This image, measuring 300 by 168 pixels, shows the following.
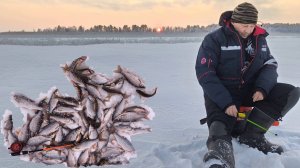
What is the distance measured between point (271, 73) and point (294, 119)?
1.34 meters

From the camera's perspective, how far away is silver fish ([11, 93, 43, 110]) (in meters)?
2.19

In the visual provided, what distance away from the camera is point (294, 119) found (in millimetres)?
4469

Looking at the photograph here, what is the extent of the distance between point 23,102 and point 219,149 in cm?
145

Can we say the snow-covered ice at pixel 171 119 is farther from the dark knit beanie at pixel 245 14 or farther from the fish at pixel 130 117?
the dark knit beanie at pixel 245 14

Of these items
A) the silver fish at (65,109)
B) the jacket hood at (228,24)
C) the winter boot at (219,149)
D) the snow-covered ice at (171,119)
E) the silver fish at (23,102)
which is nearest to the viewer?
the silver fish at (23,102)

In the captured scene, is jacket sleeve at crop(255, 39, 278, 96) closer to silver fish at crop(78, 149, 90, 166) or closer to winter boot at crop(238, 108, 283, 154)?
winter boot at crop(238, 108, 283, 154)

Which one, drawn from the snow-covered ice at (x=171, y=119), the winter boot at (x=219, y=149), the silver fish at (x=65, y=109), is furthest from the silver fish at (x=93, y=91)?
the winter boot at (x=219, y=149)

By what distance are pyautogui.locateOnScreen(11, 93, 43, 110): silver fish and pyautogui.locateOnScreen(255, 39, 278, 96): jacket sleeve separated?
1920mm

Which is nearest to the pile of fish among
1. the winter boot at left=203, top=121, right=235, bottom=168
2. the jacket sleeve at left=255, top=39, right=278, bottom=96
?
the winter boot at left=203, top=121, right=235, bottom=168

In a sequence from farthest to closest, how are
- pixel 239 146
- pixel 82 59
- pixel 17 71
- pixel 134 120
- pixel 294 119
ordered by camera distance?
pixel 17 71
pixel 294 119
pixel 239 146
pixel 134 120
pixel 82 59

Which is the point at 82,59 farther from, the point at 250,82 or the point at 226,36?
the point at 250,82

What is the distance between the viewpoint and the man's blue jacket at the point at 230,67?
322cm

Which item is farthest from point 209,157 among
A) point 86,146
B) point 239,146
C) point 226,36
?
point 226,36

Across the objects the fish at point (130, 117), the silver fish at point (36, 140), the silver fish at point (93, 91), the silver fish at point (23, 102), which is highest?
the silver fish at point (93, 91)
